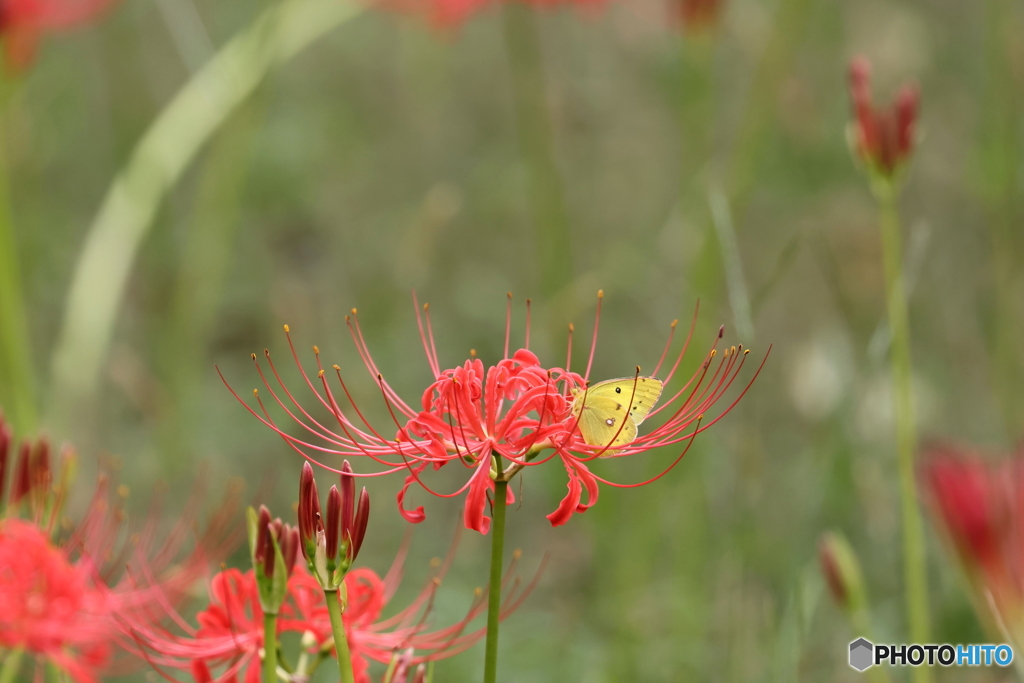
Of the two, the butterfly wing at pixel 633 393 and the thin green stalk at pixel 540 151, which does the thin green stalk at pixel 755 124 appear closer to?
the thin green stalk at pixel 540 151

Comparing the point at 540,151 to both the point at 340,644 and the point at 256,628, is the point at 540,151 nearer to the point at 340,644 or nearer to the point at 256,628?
the point at 256,628

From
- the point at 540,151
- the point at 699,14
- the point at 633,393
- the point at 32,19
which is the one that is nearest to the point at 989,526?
the point at 633,393

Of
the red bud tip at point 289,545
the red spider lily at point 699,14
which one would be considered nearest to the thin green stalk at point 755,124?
the red spider lily at point 699,14

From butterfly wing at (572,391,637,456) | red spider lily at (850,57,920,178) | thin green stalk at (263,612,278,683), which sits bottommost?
thin green stalk at (263,612,278,683)

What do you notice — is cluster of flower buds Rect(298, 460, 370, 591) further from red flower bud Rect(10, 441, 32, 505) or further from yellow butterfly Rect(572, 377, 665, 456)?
red flower bud Rect(10, 441, 32, 505)

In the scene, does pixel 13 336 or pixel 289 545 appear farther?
pixel 13 336

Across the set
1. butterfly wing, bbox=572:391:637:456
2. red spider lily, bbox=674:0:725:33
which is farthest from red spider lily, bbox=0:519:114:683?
red spider lily, bbox=674:0:725:33
